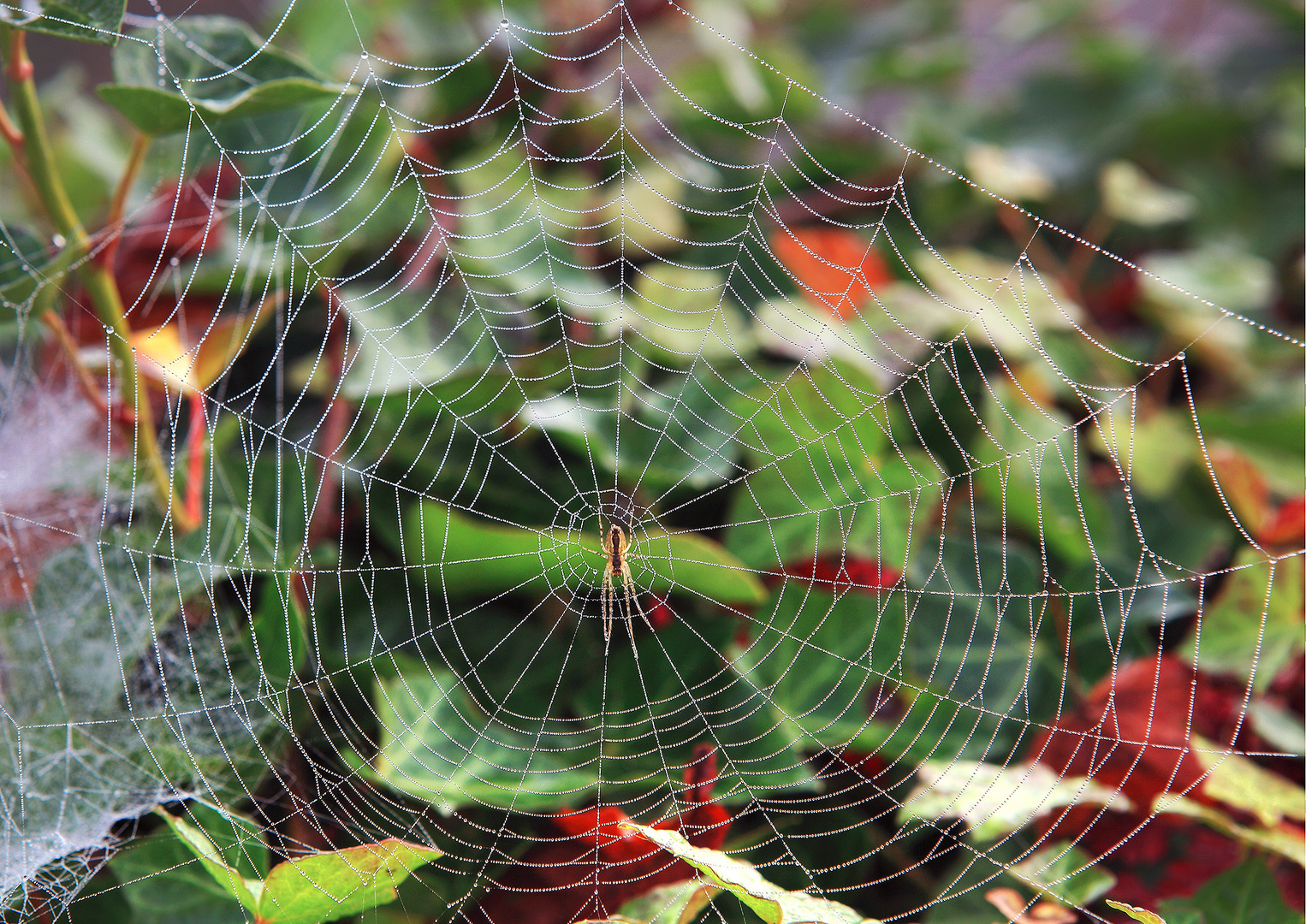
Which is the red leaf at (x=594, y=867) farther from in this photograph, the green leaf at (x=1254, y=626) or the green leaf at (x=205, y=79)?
the green leaf at (x=205, y=79)

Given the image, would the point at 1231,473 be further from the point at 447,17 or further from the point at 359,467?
the point at 447,17

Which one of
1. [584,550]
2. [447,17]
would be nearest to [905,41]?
[447,17]

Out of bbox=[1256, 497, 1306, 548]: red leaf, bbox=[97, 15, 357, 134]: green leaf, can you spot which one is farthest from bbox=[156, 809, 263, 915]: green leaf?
bbox=[1256, 497, 1306, 548]: red leaf

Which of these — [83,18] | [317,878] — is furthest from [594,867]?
[83,18]

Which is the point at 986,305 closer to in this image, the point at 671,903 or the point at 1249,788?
the point at 1249,788

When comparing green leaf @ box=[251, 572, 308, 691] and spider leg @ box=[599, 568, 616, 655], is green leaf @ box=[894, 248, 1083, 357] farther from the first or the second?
green leaf @ box=[251, 572, 308, 691]
